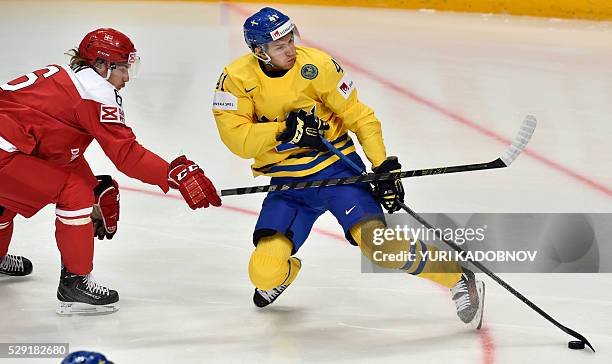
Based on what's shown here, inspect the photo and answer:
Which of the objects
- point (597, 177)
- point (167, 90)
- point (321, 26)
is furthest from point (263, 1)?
point (597, 177)

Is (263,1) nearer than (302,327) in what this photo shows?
No

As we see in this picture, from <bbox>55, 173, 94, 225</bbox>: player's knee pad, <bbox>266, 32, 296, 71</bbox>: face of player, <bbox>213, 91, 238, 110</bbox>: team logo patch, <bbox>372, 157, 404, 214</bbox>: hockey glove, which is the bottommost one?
<bbox>55, 173, 94, 225</bbox>: player's knee pad

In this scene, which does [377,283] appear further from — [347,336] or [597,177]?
[597,177]

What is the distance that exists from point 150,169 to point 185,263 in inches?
28.5

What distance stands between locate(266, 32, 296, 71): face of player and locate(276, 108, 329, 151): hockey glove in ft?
0.52

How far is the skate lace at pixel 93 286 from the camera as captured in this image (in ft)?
11.9

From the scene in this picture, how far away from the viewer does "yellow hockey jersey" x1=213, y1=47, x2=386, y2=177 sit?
3529mm

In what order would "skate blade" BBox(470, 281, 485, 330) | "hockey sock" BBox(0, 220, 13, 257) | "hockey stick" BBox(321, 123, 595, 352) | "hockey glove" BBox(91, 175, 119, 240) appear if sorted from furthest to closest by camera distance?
"hockey sock" BBox(0, 220, 13, 257), "hockey glove" BBox(91, 175, 119, 240), "skate blade" BBox(470, 281, 485, 330), "hockey stick" BBox(321, 123, 595, 352)

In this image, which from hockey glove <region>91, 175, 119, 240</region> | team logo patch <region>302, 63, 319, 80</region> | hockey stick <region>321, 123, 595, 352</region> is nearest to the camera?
hockey stick <region>321, 123, 595, 352</region>

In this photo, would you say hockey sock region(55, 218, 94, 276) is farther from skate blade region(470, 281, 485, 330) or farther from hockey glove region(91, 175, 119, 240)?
skate blade region(470, 281, 485, 330)

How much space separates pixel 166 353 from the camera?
10.8 ft

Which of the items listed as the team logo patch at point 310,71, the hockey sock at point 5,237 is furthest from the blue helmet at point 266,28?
the hockey sock at point 5,237

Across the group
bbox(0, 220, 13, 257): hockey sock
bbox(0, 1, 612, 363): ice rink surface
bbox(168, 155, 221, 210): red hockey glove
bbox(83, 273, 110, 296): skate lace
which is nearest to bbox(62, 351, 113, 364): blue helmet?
bbox(0, 1, 612, 363): ice rink surface

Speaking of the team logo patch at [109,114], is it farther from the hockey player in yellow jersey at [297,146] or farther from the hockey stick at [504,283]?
the hockey stick at [504,283]
